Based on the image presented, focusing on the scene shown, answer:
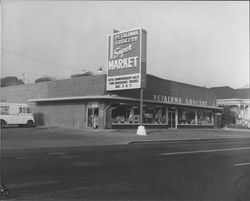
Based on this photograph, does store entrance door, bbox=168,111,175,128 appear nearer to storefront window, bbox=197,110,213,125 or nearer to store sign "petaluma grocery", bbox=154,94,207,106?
store sign "petaluma grocery", bbox=154,94,207,106

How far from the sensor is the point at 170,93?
4212 centimetres

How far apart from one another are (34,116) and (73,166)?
102 ft

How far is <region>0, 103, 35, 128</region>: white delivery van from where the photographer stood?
36875 millimetres

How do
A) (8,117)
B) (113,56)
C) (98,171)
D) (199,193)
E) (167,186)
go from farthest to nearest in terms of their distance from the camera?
1. (8,117)
2. (113,56)
3. (98,171)
4. (167,186)
5. (199,193)

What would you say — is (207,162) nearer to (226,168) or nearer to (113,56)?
(226,168)

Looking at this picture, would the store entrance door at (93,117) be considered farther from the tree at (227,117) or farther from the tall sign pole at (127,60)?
→ the tree at (227,117)

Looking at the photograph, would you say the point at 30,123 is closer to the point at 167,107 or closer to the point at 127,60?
the point at 127,60

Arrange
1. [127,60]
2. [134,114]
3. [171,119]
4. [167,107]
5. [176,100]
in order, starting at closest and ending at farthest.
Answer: [127,60] → [134,114] → [167,107] → [171,119] → [176,100]

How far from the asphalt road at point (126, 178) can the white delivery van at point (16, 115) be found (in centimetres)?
2428

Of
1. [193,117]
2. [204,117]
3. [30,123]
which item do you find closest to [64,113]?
[30,123]

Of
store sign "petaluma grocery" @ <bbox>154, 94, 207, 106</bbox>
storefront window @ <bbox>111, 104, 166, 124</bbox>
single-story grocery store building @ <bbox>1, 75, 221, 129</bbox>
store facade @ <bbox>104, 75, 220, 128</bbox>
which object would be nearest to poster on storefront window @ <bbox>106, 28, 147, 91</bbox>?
single-story grocery store building @ <bbox>1, 75, 221, 129</bbox>

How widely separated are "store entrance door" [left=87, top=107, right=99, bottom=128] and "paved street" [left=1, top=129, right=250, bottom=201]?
20.8 meters

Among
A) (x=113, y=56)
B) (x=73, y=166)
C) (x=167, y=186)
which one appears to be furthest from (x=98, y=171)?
(x=113, y=56)

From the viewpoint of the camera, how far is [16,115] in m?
37.8
